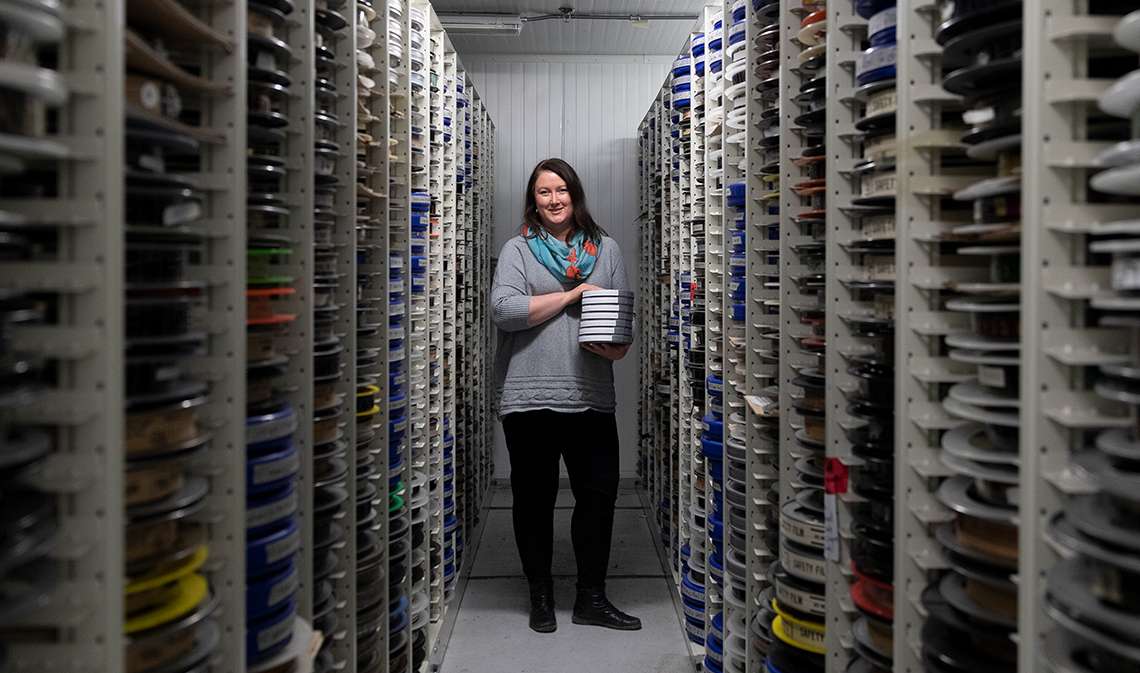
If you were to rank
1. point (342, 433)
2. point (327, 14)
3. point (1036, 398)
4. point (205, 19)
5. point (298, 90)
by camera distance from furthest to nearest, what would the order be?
point (342, 433), point (327, 14), point (298, 90), point (205, 19), point (1036, 398)

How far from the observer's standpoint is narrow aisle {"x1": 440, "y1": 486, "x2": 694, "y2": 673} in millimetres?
3770

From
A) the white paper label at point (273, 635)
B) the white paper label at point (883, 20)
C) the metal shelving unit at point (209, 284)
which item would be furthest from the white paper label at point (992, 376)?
the white paper label at point (273, 635)

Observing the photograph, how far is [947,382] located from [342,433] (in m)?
1.39

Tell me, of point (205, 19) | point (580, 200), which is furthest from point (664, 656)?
point (205, 19)

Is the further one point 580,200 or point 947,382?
point 580,200

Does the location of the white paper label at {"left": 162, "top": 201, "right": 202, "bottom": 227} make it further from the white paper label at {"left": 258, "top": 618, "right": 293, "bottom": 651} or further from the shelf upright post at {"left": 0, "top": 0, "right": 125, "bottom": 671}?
the white paper label at {"left": 258, "top": 618, "right": 293, "bottom": 651}

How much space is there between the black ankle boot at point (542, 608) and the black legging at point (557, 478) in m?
0.06

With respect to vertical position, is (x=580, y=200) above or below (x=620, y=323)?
above

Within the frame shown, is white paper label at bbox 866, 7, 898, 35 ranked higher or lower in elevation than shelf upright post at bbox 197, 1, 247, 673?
higher

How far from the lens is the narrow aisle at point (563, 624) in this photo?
3.77 meters

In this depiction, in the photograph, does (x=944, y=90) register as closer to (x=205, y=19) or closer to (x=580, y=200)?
(x=205, y=19)

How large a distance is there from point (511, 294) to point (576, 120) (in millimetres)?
3590

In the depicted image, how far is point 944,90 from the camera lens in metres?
1.66

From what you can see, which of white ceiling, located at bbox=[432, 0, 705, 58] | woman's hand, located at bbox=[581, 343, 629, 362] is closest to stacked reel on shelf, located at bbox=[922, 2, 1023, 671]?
woman's hand, located at bbox=[581, 343, 629, 362]
